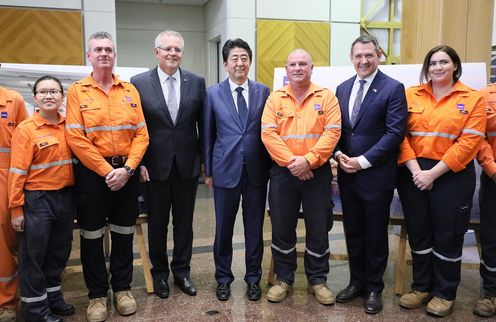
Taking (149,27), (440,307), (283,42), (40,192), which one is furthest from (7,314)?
(149,27)

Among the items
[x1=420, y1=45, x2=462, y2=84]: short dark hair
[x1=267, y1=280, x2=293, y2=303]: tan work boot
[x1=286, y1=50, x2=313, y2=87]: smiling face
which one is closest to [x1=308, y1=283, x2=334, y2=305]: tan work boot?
[x1=267, y1=280, x2=293, y2=303]: tan work boot

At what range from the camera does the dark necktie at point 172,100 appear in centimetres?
308

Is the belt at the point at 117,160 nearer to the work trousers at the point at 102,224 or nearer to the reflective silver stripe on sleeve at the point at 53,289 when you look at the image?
the work trousers at the point at 102,224

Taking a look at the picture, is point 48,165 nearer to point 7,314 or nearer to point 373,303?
point 7,314

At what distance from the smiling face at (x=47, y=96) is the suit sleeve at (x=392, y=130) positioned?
76.8 inches

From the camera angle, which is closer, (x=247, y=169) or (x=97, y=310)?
(x=97, y=310)

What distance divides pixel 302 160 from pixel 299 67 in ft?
2.07

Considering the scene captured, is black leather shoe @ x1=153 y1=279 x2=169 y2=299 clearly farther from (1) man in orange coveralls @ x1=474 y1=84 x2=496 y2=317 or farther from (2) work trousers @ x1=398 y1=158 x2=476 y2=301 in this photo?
(1) man in orange coveralls @ x1=474 y1=84 x2=496 y2=317

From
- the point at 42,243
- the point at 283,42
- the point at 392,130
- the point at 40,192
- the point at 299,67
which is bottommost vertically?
the point at 42,243

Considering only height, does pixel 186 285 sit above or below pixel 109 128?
below

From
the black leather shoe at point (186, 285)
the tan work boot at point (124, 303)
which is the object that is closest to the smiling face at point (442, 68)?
the black leather shoe at point (186, 285)

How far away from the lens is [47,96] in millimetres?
2629

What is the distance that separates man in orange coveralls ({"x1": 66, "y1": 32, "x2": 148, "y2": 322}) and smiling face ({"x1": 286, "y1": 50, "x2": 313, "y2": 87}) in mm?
1037

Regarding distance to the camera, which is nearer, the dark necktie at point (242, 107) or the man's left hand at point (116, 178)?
the man's left hand at point (116, 178)
